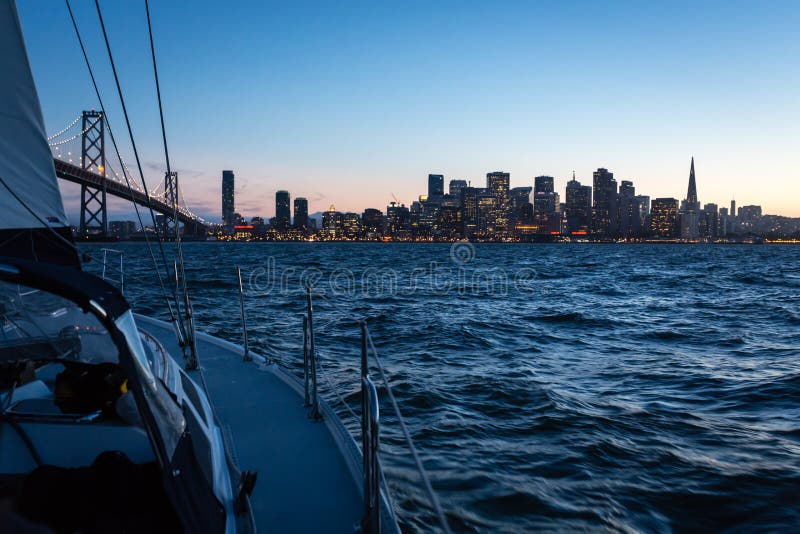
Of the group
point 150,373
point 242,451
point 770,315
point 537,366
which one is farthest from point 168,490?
point 770,315

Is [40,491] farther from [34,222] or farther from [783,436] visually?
[783,436]

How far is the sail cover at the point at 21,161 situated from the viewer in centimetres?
424

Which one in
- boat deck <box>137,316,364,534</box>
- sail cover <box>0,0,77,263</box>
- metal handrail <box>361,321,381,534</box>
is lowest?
boat deck <box>137,316,364,534</box>

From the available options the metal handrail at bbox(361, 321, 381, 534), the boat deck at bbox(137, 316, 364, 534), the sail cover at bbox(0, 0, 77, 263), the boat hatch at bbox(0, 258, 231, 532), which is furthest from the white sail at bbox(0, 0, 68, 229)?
the metal handrail at bbox(361, 321, 381, 534)

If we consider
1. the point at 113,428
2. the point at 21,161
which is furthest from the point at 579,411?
the point at 21,161

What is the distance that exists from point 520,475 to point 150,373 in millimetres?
4044

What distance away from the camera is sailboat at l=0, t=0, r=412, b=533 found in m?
2.04

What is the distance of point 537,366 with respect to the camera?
9438mm

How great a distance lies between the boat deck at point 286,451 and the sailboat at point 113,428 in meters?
0.01

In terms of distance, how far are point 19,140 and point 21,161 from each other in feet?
0.61

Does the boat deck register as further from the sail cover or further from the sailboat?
the sail cover

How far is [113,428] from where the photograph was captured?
2.46m

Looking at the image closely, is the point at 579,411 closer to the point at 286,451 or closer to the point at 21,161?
the point at 286,451

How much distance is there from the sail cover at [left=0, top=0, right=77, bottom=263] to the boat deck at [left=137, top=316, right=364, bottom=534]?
2.07 metres
